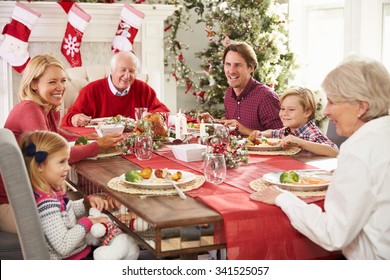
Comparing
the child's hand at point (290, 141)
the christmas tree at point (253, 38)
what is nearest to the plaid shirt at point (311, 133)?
the child's hand at point (290, 141)

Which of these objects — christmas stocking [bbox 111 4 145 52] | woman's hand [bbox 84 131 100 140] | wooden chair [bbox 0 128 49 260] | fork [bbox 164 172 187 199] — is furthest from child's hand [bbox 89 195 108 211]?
christmas stocking [bbox 111 4 145 52]

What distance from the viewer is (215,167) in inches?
79.0

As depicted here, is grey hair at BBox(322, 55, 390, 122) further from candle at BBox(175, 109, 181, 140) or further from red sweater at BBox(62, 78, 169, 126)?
red sweater at BBox(62, 78, 169, 126)

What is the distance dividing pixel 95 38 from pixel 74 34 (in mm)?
350

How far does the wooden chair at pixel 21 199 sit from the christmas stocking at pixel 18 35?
3.35 m

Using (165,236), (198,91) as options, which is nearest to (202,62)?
(198,91)

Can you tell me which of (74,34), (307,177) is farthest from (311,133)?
(74,34)

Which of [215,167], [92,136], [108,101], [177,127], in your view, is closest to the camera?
[215,167]

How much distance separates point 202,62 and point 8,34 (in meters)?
1.90

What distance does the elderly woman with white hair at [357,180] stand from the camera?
1.61 meters

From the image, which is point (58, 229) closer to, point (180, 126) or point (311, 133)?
point (180, 126)

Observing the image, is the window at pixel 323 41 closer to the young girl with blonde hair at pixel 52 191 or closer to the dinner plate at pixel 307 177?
the dinner plate at pixel 307 177

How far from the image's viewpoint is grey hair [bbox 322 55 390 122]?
1.70m

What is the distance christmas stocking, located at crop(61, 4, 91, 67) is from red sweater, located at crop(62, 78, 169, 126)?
51.2 inches
